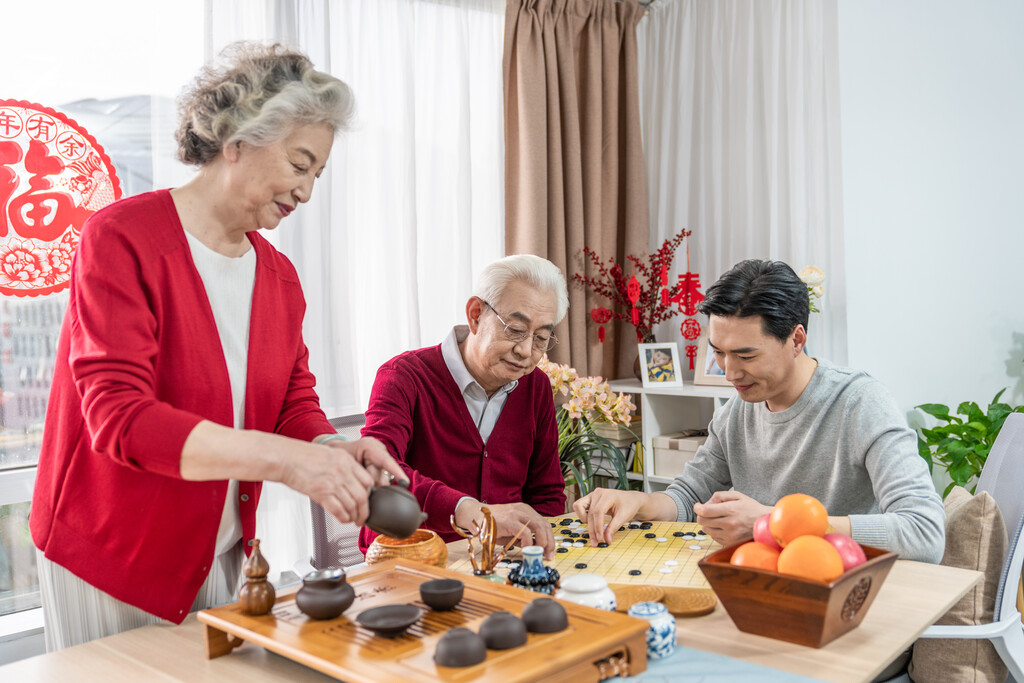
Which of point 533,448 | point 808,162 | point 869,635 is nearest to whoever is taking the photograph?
point 869,635

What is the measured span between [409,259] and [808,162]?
164 cm

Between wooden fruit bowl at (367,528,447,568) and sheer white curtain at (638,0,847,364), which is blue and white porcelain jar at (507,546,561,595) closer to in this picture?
wooden fruit bowl at (367,528,447,568)

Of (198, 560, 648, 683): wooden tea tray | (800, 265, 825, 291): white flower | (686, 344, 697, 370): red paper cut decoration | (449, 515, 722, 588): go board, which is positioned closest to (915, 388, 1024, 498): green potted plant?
(800, 265, 825, 291): white flower

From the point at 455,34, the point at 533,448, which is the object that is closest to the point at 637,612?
the point at 533,448

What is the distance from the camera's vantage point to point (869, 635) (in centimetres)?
124

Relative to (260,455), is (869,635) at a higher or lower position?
lower

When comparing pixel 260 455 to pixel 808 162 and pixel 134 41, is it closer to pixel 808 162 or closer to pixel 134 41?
pixel 134 41

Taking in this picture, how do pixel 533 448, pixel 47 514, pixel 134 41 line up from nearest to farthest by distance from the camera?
pixel 47 514
pixel 533 448
pixel 134 41

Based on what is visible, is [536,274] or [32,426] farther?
[32,426]

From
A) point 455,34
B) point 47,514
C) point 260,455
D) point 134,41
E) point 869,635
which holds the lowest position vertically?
point 869,635

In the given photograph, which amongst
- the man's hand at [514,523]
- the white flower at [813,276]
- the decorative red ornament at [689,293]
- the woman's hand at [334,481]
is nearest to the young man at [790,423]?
the man's hand at [514,523]

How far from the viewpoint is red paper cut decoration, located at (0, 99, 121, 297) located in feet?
7.61

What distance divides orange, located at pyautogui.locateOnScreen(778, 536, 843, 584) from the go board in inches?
12.0

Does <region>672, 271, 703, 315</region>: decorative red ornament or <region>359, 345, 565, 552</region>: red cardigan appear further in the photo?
<region>672, 271, 703, 315</region>: decorative red ornament
